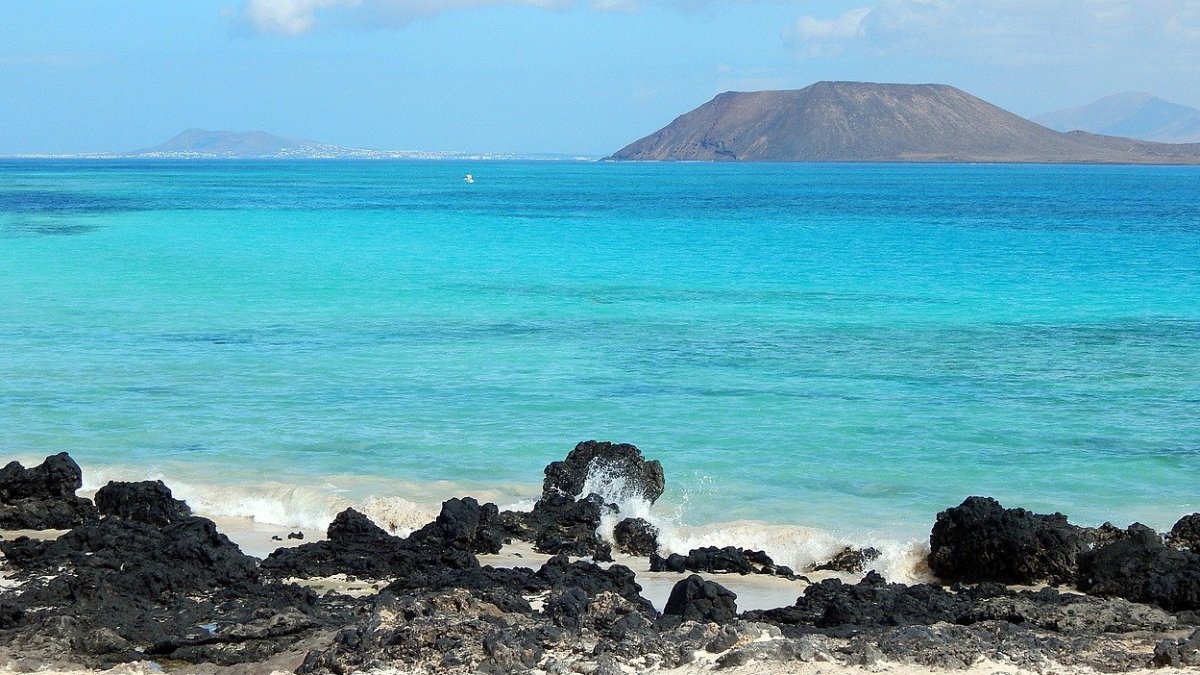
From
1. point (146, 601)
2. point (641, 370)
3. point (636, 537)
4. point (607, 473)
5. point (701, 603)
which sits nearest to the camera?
point (701, 603)

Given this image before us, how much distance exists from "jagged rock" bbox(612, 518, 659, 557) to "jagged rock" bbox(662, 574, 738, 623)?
7.65ft

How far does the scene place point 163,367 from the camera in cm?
2030

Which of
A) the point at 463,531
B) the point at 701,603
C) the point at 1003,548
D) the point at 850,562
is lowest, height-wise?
the point at 850,562

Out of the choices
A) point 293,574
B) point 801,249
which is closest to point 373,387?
point 293,574

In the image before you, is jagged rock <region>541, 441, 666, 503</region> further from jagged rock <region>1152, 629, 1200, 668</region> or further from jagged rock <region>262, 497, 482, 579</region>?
jagged rock <region>1152, 629, 1200, 668</region>

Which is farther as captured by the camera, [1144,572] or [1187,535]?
[1187,535]

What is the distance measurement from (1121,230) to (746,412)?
48100 mm

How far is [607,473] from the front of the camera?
40.2 feet

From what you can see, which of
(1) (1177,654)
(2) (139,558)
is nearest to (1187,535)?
(1) (1177,654)

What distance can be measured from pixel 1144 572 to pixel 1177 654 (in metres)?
1.94

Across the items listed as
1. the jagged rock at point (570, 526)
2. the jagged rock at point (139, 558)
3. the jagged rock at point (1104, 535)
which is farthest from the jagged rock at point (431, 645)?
the jagged rock at point (1104, 535)

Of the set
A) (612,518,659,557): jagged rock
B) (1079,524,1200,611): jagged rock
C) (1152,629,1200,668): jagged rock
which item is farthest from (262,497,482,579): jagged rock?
(1152,629,1200,668): jagged rock

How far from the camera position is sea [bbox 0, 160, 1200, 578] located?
13445mm

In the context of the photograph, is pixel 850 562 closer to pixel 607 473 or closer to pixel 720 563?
pixel 720 563
